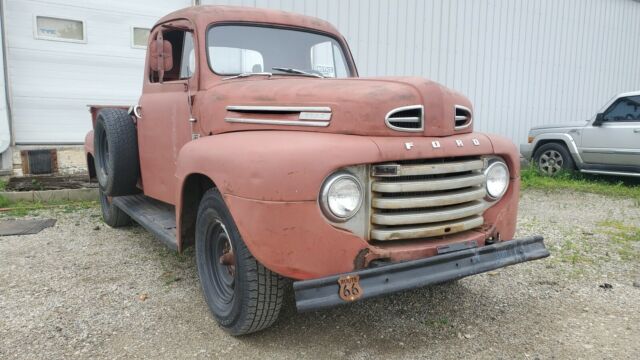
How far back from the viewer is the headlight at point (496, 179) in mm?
2961

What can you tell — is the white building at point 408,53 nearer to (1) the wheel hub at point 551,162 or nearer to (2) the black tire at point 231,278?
(1) the wheel hub at point 551,162

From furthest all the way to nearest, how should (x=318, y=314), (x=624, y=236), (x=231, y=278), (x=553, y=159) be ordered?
(x=553, y=159) < (x=624, y=236) < (x=318, y=314) < (x=231, y=278)

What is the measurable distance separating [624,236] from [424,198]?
3.77 meters

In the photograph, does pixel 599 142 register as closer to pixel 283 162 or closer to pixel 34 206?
pixel 283 162

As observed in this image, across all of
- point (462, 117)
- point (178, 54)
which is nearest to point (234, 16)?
point (178, 54)

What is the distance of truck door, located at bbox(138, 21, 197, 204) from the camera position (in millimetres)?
3617

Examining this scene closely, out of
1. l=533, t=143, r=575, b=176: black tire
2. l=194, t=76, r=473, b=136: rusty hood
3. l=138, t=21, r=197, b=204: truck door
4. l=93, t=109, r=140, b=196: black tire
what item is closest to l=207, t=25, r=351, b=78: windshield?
l=138, t=21, r=197, b=204: truck door

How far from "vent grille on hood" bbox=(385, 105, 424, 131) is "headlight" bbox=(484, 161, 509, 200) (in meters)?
0.60

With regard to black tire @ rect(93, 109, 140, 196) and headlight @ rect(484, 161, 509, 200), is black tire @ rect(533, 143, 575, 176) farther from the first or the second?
black tire @ rect(93, 109, 140, 196)

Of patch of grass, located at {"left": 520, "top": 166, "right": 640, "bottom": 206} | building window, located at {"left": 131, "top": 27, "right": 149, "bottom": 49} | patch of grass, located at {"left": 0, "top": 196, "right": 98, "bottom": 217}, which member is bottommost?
patch of grass, located at {"left": 520, "top": 166, "right": 640, "bottom": 206}

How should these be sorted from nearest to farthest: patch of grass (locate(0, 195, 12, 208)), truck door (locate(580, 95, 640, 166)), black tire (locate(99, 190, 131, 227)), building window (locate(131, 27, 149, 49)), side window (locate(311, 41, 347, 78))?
side window (locate(311, 41, 347, 78)) → black tire (locate(99, 190, 131, 227)) → patch of grass (locate(0, 195, 12, 208)) → building window (locate(131, 27, 149, 49)) → truck door (locate(580, 95, 640, 166))

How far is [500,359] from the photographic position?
8.68 ft

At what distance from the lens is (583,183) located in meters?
8.62

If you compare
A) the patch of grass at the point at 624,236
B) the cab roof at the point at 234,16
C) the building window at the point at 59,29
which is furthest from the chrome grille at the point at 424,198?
the building window at the point at 59,29
